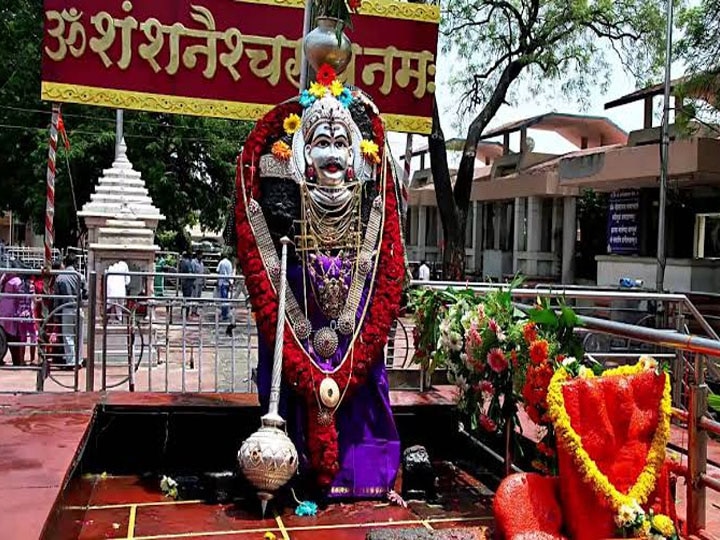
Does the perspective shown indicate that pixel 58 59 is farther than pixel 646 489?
Yes

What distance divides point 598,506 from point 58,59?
5014mm

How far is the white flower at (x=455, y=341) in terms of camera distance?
A: 3.99m

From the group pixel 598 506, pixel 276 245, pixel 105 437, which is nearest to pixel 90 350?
pixel 105 437

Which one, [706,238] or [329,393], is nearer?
[329,393]

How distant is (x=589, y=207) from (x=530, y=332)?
19.6 meters

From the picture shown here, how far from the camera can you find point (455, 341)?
4.01 metres

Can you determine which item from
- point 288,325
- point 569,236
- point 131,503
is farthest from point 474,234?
point 131,503

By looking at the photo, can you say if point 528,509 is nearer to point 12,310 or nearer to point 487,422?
point 487,422

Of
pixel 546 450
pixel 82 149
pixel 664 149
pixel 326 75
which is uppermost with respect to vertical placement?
pixel 82 149

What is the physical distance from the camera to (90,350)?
5176mm

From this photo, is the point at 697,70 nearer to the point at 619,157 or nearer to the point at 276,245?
the point at 619,157

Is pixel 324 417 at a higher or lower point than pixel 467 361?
lower

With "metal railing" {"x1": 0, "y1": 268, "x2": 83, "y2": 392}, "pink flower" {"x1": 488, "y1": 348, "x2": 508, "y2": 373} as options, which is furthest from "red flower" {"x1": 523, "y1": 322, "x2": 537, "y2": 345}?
"metal railing" {"x1": 0, "y1": 268, "x2": 83, "y2": 392}

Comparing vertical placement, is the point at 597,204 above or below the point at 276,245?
above
